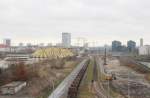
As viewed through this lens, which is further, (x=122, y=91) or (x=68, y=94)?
(x=122, y=91)

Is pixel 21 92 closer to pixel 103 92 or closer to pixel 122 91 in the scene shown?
pixel 103 92

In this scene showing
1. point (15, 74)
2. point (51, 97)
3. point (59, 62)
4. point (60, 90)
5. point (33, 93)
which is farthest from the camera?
point (59, 62)

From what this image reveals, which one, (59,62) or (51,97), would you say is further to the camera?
(59,62)

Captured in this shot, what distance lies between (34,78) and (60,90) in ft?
46.6

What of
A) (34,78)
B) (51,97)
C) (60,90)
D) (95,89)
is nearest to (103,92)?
(95,89)

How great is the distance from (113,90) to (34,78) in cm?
1743

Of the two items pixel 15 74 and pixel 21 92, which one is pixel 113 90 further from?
pixel 15 74

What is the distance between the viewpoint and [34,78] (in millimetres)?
58844

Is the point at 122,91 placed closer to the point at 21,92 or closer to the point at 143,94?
the point at 143,94

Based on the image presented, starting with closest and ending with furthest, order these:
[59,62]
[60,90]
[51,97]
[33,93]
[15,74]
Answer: [51,97] < [33,93] < [60,90] < [15,74] < [59,62]

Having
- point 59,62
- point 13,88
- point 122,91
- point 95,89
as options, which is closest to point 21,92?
point 13,88

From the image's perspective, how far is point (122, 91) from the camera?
4606 cm

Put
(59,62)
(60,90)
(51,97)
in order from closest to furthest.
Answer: (51,97)
(60,90)
(59,62)

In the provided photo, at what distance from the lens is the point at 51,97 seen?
1515 inches
